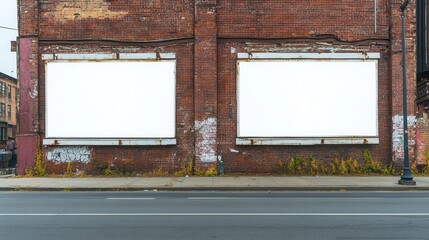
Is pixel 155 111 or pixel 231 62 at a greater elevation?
pixel 231 62

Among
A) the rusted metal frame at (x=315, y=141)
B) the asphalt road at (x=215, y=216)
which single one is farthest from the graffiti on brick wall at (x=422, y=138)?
the asphalt road at (x=215, y=216)

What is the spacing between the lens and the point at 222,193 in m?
14.1

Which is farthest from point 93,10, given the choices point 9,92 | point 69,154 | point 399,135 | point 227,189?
point 9,92

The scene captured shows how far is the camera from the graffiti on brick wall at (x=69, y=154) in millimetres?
18578

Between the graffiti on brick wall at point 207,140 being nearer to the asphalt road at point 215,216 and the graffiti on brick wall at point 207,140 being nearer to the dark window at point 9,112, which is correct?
the asphalt road at point 215,216

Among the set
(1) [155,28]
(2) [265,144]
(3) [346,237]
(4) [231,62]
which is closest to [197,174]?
(2) [265,144]

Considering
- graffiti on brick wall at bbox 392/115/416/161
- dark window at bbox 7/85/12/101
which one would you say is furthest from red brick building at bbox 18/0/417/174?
dark window at bbox 7/85/12/101

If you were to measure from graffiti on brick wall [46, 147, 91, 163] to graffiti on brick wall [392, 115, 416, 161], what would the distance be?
13.1 metres

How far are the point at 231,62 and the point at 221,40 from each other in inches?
40.9

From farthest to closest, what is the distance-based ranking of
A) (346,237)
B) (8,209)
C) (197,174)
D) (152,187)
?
(197,174) < (152,187) < (8,209) < (346,237)

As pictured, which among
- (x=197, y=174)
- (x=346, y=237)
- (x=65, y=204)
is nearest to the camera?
(x=346, y=237)

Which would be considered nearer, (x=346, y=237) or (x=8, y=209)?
(x=346, y=237)

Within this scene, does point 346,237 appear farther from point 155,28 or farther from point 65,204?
point 155,28

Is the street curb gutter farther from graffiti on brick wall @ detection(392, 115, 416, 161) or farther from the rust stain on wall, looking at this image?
the rust stain on wall
